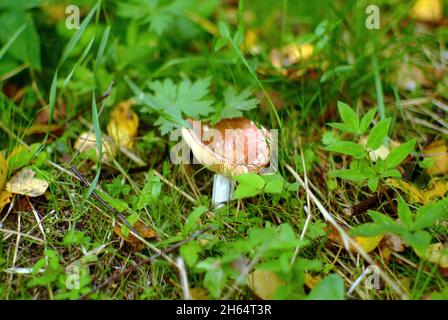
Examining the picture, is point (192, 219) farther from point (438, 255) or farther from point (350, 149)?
point (438, 255)

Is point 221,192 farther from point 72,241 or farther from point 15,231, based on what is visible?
point 15,231

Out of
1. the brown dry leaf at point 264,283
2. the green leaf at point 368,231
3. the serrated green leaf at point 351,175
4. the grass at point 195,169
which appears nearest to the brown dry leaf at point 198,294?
the grass at point 195,169

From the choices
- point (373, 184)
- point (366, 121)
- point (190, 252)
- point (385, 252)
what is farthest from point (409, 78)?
point (190, 252)

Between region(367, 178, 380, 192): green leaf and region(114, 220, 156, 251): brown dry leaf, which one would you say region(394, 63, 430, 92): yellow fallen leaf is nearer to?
region(367, 178, 380, 192): green leaf

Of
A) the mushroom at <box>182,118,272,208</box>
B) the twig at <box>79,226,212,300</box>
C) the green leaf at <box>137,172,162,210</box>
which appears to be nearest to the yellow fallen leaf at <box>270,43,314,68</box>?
the mushroom at <box>182,118,272,208</box>
